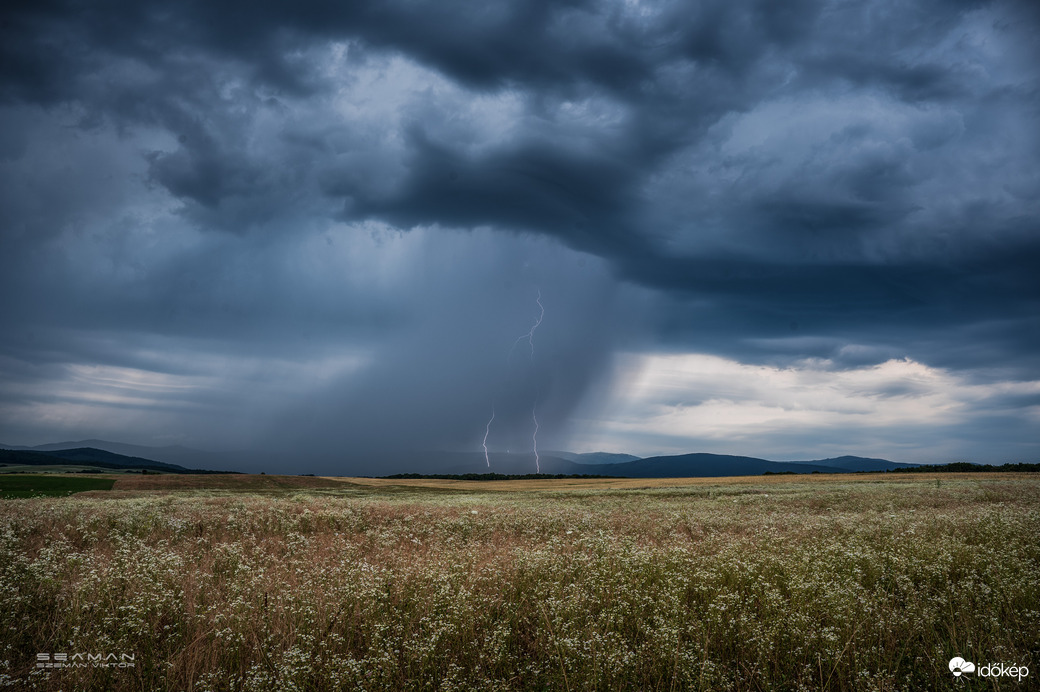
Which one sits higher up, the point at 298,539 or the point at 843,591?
the point at 843,591

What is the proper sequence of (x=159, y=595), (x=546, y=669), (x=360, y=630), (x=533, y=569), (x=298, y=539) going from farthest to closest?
1. (x=298, y=539)
2. (x=533, y=569)
3. (x=159, y=595)
4. (x=360, y=630)
5. (x=546, y=669)

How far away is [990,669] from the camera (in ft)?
17.3

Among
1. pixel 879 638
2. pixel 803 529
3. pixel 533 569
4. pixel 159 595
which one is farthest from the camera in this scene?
pixel 803 529

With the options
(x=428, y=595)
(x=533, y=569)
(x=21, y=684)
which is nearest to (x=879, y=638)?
(x=533, y=569)

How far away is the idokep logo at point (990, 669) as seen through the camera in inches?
201

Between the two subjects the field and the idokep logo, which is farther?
the field

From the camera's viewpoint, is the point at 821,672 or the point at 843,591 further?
the point at 843,591

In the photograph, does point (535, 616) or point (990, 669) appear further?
point (535, 616)

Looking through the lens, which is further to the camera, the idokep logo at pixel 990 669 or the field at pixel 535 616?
the field at pixel 535 616

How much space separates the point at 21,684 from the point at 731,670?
7952mm

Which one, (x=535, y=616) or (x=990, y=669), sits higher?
(x=990, y=669)

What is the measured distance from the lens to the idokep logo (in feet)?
16.7

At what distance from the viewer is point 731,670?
5562mm

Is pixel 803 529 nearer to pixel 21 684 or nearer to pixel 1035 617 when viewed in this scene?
pixel 1035 617
